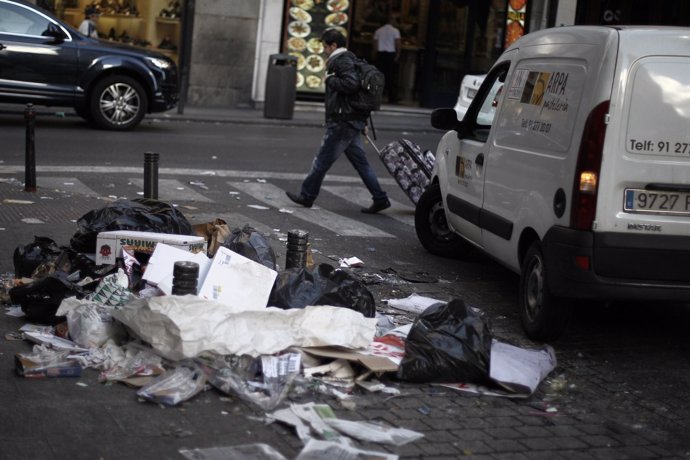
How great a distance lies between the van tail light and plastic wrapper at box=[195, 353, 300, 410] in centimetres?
185

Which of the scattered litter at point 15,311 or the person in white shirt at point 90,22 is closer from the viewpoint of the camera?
the scattered litter at point 15,311

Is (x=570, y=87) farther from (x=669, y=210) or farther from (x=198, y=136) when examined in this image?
(x=198, y=136)

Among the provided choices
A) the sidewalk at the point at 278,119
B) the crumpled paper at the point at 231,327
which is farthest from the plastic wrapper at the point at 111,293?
the sidewalk at the point at 278,119

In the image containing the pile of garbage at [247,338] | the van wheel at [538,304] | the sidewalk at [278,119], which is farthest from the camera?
the sidewalk at [278,119]

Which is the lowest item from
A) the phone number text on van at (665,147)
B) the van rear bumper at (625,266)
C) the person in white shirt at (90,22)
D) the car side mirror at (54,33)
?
the van rear bumper at (625,266)

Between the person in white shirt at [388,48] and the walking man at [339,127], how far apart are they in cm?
1288

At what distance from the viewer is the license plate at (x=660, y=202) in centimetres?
649

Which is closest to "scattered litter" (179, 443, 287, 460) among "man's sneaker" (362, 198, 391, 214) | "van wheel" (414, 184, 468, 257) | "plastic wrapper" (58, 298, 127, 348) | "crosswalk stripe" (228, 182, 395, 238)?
"plastic wrapper" (58, 298, 127, 348)

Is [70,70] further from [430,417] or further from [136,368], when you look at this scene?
[430,417]

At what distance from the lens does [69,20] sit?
22.5 meters

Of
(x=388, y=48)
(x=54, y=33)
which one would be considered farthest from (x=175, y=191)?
(x=388, y=48)

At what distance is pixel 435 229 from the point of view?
32.4 ft

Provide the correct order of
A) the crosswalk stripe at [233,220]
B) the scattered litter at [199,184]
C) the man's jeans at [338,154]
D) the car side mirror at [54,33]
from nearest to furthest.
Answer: the crosswalk stripe at [233,220], the man's jeans at [338,154], the scattered litter at [199,184], the car side mirror at [54,33]

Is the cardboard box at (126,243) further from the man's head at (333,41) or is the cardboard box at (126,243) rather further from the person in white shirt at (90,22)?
the person in white shirt at (90,22)
